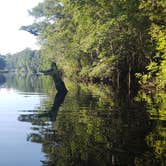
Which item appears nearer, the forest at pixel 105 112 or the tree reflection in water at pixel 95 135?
the tree reflection in water at pixel 95 135

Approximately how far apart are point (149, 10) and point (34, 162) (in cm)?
2832

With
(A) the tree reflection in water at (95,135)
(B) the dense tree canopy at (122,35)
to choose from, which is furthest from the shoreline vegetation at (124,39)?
(A) the tree reflection in water at (95,135)

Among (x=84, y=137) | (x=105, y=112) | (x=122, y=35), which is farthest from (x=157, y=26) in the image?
(x=84, y=137)

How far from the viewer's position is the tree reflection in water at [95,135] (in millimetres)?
12274

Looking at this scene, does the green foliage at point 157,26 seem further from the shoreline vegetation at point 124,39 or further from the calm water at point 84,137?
the calm water at point 84,137

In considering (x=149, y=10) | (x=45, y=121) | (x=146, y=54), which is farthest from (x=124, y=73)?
(x=45, y=121)

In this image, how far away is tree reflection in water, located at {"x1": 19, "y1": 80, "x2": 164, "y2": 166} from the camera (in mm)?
12274

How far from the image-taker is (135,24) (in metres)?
41.8

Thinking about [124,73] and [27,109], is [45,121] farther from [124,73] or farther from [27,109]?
[124,73]

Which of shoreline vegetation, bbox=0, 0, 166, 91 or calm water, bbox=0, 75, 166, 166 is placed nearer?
calm water, bbox=0, 75, 166, 166

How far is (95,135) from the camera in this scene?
1591cm

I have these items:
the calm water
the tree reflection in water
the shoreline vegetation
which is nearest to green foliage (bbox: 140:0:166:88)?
the shoreline vegetation

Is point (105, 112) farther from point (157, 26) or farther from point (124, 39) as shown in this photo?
point (124, 39)

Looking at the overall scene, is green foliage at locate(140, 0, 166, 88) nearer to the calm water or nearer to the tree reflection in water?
the calm water
